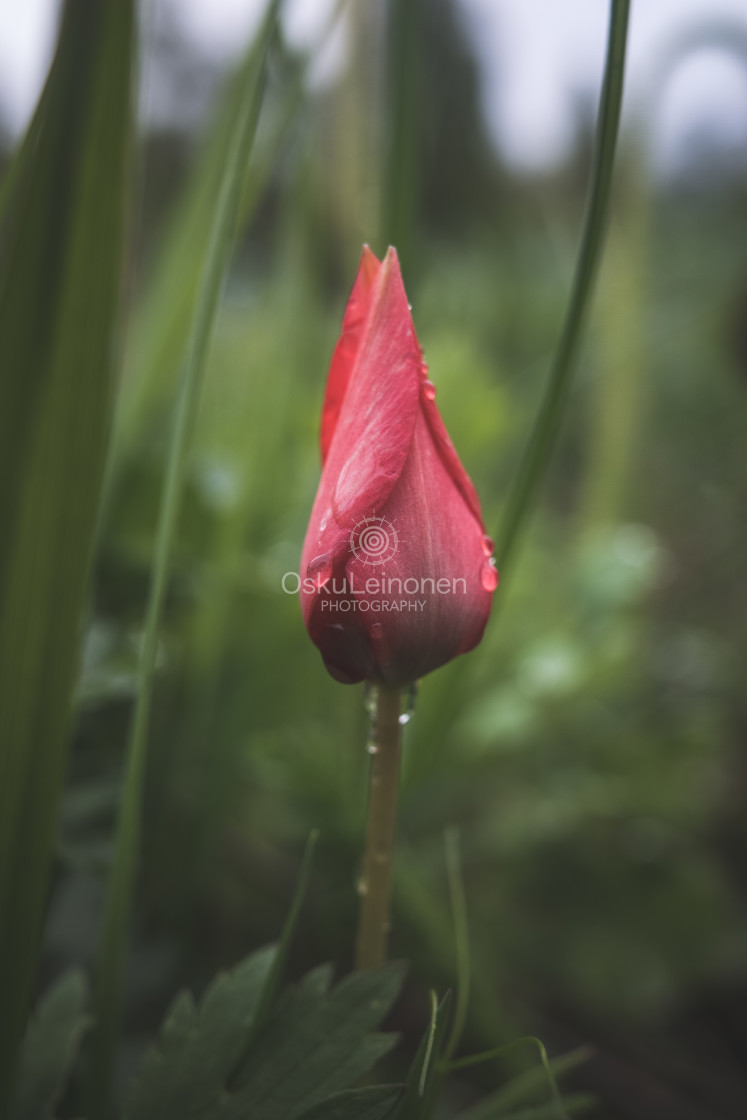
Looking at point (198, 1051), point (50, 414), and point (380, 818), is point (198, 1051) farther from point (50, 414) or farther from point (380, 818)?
point (50, 414)

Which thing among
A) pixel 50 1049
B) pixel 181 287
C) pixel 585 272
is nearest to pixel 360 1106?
pixel 50 1049

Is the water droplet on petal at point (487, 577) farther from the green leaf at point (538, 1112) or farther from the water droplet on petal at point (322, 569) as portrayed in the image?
the green leaf at point (538, 1112)

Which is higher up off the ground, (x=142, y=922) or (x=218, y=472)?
(x=218, y=472)

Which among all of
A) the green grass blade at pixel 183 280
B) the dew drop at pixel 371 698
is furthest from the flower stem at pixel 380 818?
the green grass blade at pixel 183 280

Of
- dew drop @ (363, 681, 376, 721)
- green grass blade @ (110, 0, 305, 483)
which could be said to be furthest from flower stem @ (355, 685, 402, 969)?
green grass blade @ (110, 0, 305, 483)

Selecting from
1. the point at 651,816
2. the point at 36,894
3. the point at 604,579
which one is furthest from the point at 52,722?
the point at 651,816

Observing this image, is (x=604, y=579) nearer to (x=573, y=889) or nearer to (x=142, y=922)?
(x=573, y=889)

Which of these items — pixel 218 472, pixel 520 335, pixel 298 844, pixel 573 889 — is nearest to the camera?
pixel 218 472
